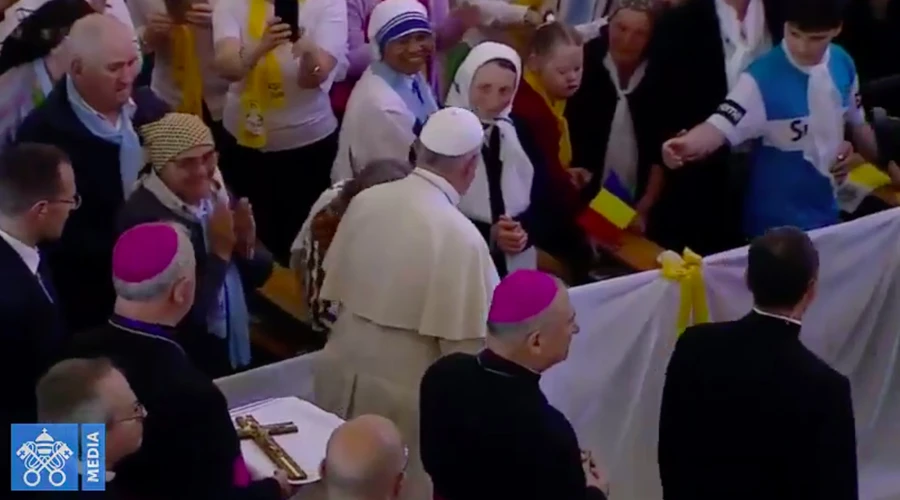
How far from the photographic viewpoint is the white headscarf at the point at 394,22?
4.59m

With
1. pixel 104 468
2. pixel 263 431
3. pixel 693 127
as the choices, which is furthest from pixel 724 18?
pixel 104 468

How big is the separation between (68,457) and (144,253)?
524 millimetres

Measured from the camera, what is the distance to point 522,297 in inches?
118

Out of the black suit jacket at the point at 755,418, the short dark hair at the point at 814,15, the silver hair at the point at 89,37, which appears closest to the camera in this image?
the black suit jacket at the point at 755,418

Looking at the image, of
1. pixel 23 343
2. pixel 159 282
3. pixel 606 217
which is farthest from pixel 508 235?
pixel 23 343

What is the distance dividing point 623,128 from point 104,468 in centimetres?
294

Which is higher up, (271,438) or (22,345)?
(22,345)

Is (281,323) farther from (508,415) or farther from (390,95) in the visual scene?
(508,415)

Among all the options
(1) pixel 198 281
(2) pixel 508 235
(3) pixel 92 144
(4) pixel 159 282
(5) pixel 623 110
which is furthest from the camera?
(5) pixel 623 110

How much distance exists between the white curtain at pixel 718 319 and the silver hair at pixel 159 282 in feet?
4.49

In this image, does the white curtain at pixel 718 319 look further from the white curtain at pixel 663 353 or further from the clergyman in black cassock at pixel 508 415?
the clergyman in black cassock at pixel 508 415

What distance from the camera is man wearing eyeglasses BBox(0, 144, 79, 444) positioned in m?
3.07

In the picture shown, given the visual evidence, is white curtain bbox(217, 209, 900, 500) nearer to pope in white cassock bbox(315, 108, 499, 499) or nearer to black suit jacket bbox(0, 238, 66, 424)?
pope in white cassock bbox(315, 108, 499, 499)

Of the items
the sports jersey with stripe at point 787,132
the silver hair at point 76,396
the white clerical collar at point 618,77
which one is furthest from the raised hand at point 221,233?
the white clerical collar at point 618,77
